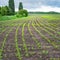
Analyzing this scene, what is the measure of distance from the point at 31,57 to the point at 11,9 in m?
66.1

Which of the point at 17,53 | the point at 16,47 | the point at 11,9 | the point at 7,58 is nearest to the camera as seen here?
the point at 7,58

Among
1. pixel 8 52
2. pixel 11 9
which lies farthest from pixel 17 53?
pixel 11 9

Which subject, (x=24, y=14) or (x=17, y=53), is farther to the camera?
(x=24, y=14)

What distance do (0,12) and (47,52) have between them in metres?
49.9

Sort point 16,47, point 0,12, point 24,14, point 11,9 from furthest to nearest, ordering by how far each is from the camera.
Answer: point 24,14
point 11,9
point 0,12
point 16,47

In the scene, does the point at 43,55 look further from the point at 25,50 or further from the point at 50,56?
the point at 25,50

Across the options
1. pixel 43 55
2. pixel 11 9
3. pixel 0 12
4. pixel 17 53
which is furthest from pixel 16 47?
pixel 11 9

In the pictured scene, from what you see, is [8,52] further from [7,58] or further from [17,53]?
[7,58]

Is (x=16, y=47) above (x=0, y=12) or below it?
above

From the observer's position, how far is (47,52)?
11484 mm

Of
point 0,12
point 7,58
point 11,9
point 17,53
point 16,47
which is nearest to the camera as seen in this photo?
point 7,58

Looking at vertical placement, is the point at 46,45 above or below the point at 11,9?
above

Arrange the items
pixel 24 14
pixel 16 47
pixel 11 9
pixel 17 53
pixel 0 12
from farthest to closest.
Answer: pixel 24 14
pixel 11 9
pixel 0 12
pixel 16 47
pixel 17 53

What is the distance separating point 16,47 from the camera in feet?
42.1
